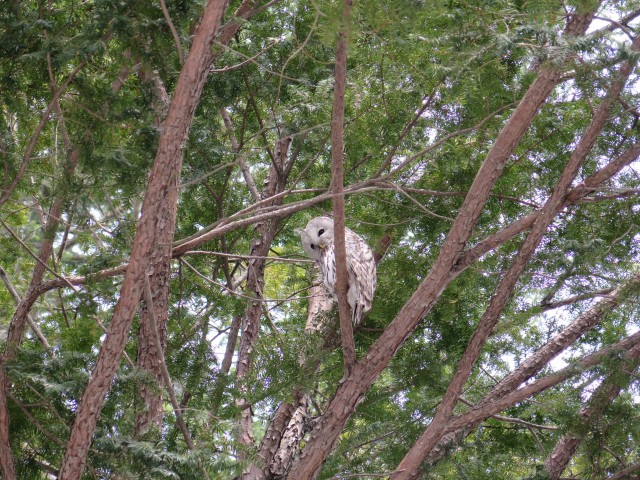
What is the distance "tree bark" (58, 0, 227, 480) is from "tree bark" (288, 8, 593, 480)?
4.25 feet

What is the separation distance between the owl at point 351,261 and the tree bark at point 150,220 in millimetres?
1621

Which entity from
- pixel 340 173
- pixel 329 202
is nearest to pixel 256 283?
pixel 329 202

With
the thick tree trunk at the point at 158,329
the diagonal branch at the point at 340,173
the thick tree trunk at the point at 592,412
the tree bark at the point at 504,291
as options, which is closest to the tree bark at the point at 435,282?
the diagonal branch at the point at 340,173

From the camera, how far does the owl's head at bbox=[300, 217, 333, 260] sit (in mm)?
6199

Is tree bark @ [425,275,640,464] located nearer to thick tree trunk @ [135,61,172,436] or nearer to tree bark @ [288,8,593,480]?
tree bark @ [288,8,593,480]

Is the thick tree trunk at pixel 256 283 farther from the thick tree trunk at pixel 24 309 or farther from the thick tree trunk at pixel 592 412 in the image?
the thick tree trunk at pixel 592 412

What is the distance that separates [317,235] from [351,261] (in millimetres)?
962

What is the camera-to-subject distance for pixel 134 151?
12.7 ft

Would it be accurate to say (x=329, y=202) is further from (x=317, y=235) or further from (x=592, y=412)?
(x=592, y=412)

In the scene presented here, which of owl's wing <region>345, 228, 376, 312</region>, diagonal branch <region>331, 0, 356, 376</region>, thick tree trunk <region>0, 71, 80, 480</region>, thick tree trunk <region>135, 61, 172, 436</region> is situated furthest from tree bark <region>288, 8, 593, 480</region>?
thick tree trunk <region>0, 71, 80, 480</region>

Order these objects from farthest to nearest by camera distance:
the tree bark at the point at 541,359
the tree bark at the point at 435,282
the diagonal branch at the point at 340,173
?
the tree bark at the point at 541,359 < the tree bark at the point at 435,282 < the diagonal branch at the point at 340,173

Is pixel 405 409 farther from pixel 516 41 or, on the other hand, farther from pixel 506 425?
pixel 516 41

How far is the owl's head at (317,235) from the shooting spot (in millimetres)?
6199

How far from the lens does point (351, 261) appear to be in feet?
17.6
